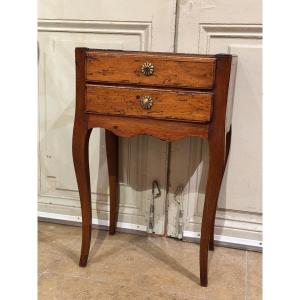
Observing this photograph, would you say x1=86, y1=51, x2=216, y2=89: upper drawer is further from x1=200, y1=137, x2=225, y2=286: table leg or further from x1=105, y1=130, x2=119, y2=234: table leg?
x1=105, y1=130, x2=119, y2=234: table leg

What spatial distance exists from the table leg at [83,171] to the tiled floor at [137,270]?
10 cm

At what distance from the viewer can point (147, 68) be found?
112cm

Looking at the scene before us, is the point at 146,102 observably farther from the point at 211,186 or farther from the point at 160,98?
the point at 211,186

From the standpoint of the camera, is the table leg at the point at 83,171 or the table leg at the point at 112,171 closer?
the table leg at the point at 83,171

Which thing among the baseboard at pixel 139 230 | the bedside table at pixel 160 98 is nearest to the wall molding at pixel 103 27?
the bedside table at pixel 160 98

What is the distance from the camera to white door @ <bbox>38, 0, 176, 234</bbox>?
146cm

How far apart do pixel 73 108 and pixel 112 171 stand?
319 millimetres

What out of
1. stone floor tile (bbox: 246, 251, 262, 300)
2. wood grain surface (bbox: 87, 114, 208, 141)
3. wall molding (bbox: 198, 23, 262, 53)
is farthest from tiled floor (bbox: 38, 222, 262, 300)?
wall molding (bbox: 198, 23, 262, 53)

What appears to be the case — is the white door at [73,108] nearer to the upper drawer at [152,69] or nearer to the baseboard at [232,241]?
the baseboard at [232,241]

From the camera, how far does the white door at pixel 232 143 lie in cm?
138

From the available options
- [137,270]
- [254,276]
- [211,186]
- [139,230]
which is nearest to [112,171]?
[139,230]

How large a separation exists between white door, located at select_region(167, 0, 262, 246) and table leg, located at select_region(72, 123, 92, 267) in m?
0.40
